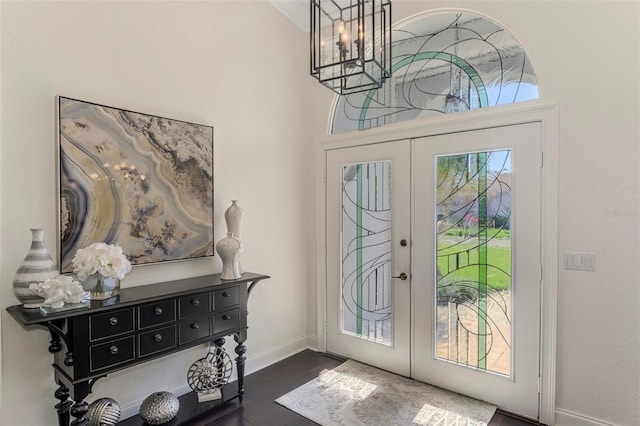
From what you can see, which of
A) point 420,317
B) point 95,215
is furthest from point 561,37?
point 95,215

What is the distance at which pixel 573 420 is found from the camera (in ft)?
7.77

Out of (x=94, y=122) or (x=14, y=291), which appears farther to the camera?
(x=94, y=122)

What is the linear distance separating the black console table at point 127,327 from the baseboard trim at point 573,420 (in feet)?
7.86

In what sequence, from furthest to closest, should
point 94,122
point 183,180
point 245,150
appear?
point 245,150, point 183,180, point 94,122

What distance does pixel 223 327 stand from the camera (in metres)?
2.64

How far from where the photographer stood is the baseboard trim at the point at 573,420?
2.30 meters

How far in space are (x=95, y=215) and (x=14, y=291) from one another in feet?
1.98

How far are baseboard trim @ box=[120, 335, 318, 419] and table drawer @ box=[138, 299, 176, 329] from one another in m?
0.75

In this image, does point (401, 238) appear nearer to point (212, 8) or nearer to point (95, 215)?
point (95, 215)

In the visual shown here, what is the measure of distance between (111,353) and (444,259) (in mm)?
2466

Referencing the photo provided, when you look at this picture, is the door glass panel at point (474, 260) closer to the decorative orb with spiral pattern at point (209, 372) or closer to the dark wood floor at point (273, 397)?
the dark wood floor at point (273, 397)

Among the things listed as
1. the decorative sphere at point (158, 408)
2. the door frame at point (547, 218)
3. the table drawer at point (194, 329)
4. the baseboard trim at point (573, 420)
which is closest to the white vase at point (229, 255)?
the table drawer at point (194, 329)

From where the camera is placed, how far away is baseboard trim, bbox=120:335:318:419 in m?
2.49

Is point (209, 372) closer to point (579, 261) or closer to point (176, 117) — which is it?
point (176, 117)
